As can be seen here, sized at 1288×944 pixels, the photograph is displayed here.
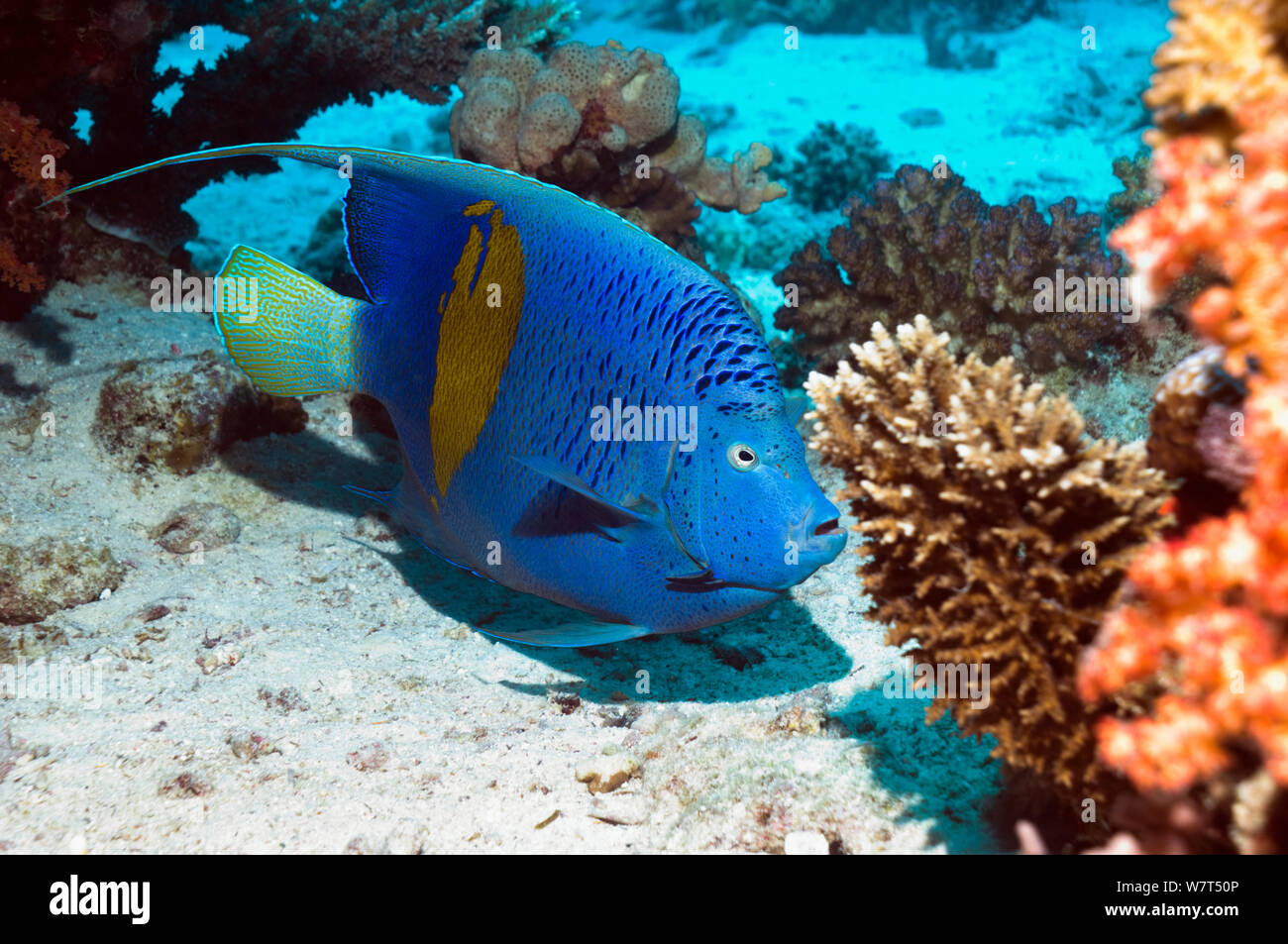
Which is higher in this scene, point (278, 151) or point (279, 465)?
point (278, 151)

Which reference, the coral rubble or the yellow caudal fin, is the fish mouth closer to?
the yellow caudal fin

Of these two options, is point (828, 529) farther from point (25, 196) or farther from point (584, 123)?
point (25, 196)

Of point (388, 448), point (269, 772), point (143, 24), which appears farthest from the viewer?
point (388, 448)

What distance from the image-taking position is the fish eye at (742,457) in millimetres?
2250

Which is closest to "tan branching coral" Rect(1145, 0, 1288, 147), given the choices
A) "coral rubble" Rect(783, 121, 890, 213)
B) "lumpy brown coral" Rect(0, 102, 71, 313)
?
"lumpy brown coral" Rect(0, 102, 71, 313)

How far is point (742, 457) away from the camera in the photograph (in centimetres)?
226

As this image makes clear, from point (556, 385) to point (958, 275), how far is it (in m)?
3.95

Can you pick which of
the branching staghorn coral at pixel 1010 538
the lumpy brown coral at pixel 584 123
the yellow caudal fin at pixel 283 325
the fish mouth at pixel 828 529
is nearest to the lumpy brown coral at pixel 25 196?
the yellow caudal fin at pixel 283 325

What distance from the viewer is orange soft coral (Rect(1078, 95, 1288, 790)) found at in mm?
994

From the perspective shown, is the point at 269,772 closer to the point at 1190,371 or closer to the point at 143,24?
the point at 1190,371

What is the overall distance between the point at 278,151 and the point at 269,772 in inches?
78.9

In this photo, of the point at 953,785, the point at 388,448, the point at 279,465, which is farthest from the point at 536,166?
the point at 953,785

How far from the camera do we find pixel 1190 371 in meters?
1.87
